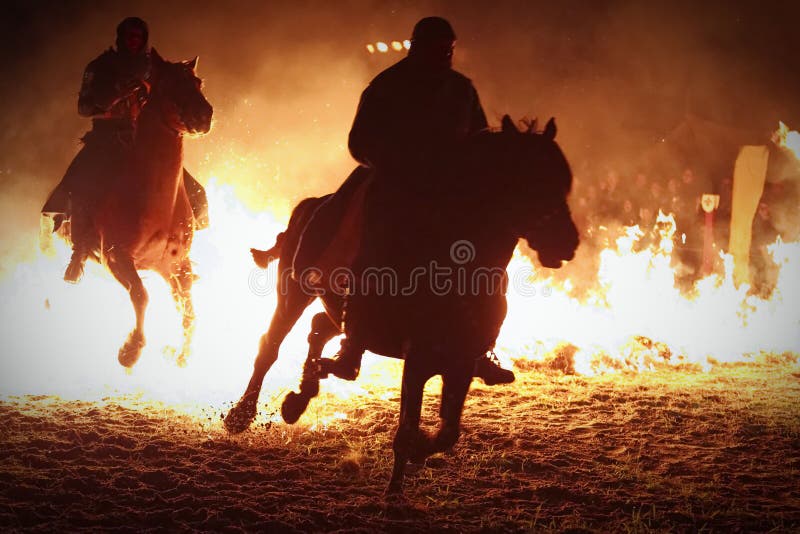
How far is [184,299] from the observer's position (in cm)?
829

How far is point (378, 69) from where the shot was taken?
16.5 meters

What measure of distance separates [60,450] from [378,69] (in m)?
13.3

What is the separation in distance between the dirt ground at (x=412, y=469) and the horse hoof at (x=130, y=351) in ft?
1.78

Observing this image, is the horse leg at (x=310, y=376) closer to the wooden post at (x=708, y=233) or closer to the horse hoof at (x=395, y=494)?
the horse hoof at (x=395, y=494)

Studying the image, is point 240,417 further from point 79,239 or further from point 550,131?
point 550,131

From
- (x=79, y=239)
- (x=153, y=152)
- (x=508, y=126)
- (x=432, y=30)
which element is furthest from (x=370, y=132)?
(x=79, y=239)

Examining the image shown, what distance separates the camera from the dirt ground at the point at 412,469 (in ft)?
13.7

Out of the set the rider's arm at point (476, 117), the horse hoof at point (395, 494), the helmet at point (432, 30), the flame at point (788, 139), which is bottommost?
the horse hoof at point (395, 494)

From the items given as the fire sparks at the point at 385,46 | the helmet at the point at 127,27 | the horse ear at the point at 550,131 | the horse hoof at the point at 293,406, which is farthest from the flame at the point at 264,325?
the fire sparks at the point at 385,46

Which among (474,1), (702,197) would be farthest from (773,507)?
(474,1)

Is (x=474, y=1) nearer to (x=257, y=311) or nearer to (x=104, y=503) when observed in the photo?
(x=257, y=311)

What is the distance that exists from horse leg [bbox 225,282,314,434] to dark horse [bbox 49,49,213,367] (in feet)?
6.38

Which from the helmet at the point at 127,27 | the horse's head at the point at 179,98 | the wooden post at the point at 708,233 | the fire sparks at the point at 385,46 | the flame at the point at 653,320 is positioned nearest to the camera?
the horse's head at the point at 179,98

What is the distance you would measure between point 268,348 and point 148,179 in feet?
8.63
